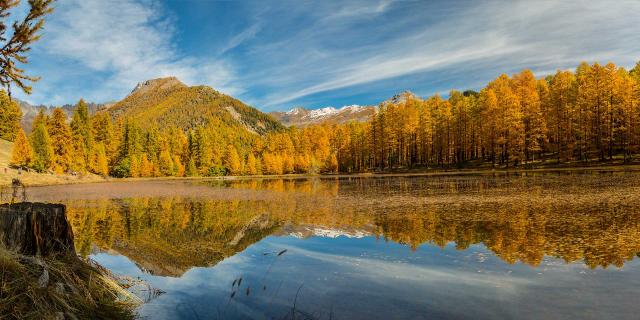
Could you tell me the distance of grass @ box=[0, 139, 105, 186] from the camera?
58.2 m

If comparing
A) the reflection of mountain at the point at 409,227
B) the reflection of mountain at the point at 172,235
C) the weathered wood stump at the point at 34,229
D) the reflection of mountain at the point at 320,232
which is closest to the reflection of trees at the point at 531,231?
the reflection of mountain at the point at 409,227

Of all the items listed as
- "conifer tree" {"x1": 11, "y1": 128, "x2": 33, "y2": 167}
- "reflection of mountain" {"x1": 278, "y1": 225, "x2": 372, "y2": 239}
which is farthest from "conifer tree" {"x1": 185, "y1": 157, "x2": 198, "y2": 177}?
"reflection of mountain" {"x1": 278, "y1": 225, "x2": 372, "y2": 239}

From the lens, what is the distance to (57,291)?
5.80 m

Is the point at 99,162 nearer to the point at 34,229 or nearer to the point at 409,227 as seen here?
the point at 409,227

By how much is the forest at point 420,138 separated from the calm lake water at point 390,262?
1762 inches

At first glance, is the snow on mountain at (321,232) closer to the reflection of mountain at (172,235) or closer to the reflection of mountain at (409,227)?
the reflection of mountain at (409,227)

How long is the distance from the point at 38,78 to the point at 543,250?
1499 centimetres

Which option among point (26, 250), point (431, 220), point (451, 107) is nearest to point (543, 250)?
point (431, 220)

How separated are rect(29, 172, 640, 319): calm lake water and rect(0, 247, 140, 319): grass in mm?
595

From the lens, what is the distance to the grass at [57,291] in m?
5.28

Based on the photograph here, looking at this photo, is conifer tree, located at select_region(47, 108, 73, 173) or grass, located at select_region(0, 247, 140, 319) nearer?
grass, located at select_region(0, 247, 140, 319)

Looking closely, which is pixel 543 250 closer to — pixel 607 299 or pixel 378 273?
pixel 607 299

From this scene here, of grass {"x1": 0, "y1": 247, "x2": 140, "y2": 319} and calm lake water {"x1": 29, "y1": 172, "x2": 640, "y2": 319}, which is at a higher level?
grass {"x1": 0, "y1": 247, "x2": 140, "y2": 319}

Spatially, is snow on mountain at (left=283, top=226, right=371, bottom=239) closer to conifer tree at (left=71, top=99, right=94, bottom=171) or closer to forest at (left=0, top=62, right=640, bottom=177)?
forest at (left=0, top=62, right=640, bottom=177)
